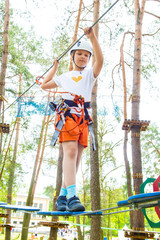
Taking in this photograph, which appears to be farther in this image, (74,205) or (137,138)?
(137,138)

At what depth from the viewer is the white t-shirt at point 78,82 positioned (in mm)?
2402

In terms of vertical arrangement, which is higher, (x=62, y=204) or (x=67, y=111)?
(x=67, y=111)

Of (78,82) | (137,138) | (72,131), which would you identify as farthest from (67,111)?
(137,138)

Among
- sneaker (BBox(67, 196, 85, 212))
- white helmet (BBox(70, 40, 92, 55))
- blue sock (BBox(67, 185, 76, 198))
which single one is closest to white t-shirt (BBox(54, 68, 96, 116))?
white helmet (BBox(70, 40, 92, 55))

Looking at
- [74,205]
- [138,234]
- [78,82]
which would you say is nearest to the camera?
[74,205]

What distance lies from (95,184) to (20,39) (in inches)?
379

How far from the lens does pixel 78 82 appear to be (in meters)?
2.43

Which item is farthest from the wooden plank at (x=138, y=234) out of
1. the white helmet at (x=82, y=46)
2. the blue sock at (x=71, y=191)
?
the white helmet at (x=82, y=46)

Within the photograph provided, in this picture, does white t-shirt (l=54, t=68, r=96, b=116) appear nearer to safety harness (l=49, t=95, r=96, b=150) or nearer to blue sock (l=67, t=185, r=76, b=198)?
safety harness (l=49, t=95, r=96, b=150)

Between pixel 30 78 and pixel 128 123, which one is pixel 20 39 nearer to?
pixel 30 78

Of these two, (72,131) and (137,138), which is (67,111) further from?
(137,138)

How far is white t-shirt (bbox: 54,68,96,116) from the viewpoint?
2402 millimetres

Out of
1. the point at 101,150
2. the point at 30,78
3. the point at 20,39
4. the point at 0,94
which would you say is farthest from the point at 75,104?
the point at 101,150

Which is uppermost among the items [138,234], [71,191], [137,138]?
[137,138]
